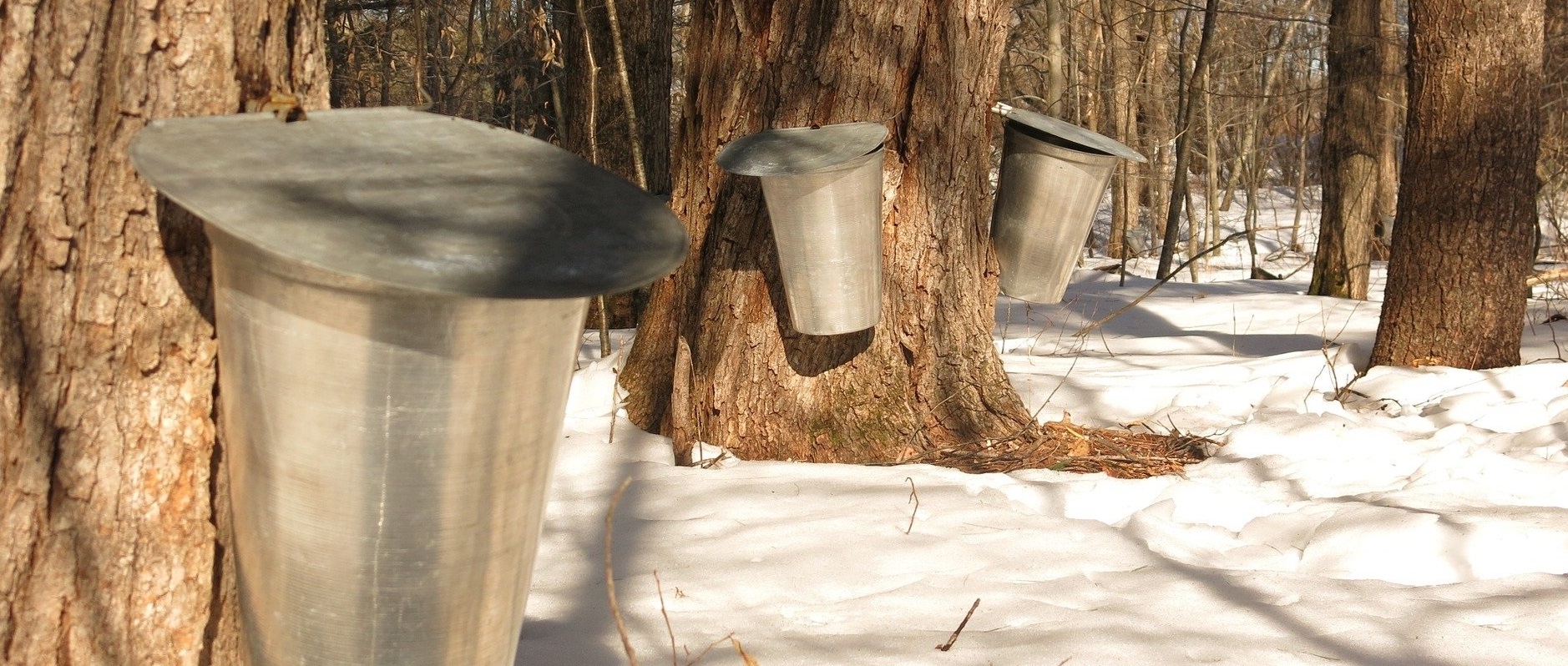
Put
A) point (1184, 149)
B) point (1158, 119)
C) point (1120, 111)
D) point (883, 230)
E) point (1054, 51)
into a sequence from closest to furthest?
1. point (883, 230)
2. point (1184, 149)
3. point (1054, 51)
4. point (1120, 111)
5. point (1158, 119)

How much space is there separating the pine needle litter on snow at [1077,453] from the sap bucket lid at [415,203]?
2.03 meters

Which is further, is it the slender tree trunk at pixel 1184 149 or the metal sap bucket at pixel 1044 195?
the slender tree trunk at pixel 1184 149

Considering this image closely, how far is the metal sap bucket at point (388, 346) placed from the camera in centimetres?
101

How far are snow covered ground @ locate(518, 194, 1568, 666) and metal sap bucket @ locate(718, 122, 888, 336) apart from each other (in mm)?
426

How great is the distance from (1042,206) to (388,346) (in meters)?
2.29

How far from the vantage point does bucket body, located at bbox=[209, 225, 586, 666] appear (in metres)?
1.06

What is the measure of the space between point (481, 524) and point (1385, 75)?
7.89 metres

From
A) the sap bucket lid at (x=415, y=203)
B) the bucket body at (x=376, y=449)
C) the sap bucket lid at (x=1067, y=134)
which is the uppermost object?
the sap bucket lid at (x=1067, y=134)

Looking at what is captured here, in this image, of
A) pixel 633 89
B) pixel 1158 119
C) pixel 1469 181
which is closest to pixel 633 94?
pixel 633 89

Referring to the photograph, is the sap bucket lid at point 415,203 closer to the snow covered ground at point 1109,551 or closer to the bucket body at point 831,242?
the snow covered ground at point 1109,551

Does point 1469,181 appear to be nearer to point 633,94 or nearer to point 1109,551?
point 1109,551

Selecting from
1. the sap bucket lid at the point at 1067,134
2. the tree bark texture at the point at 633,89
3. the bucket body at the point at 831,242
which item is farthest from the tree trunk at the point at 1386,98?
the bucket body at the point at 831,242

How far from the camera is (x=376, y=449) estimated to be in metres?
1.09

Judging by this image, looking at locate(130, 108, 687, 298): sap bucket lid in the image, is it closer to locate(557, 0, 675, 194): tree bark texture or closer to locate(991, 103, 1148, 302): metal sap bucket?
locate(991, 103, 1148, 302): metal sap bucket
